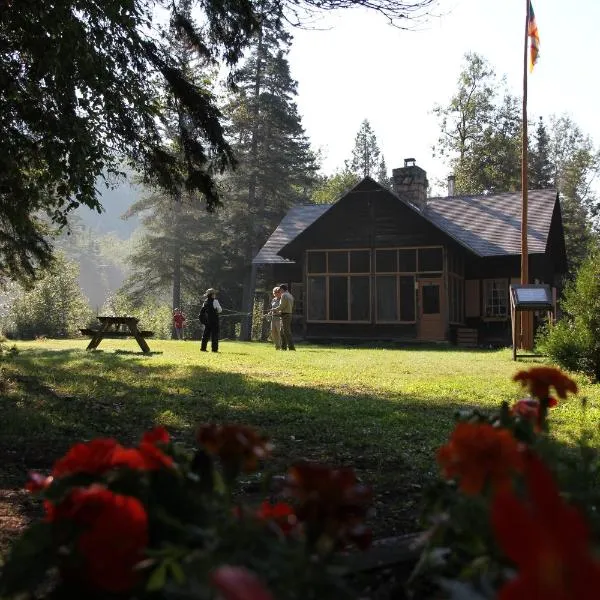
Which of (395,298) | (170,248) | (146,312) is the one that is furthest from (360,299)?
(146,312)

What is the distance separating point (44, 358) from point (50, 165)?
8.00 metres

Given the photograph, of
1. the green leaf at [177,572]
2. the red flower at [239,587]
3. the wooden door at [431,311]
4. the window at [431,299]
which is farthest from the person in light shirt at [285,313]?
the red flower at [239,587]

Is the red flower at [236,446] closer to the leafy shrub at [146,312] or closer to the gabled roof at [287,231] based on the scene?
the gabled roof at [287,231]

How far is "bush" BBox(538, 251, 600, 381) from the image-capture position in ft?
37.4

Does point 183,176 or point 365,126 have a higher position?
point 365,126

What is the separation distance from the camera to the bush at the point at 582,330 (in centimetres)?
1139

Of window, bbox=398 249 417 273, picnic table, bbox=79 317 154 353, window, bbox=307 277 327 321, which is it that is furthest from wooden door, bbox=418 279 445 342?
picnic table, bbox=79 317 154 353

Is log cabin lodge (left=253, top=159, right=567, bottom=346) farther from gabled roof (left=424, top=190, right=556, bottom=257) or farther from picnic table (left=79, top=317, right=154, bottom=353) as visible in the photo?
picnic table (left=79, top=317, right=154, bottom=353)

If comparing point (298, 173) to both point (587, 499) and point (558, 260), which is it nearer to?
point (558, 260)

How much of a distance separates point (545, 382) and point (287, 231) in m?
28.6

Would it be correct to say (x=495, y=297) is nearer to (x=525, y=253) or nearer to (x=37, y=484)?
(x=525, y=253)

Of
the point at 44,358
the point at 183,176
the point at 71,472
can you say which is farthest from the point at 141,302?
the point at 71,472

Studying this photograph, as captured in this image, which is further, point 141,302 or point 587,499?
point 141,302

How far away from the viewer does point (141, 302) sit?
156 ft
